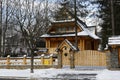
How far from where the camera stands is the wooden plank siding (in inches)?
1306

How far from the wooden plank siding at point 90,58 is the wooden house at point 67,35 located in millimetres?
15943

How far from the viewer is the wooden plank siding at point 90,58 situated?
3318 centimetres

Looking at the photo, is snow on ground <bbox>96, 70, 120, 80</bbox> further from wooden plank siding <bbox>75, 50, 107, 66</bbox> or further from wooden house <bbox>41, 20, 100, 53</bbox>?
wooden house <bbox>41, 20, 100, 53</bbox>

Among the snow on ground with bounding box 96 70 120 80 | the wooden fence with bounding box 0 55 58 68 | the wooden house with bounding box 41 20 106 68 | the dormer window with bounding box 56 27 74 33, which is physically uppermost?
the dormer window with bounding box 56 27 74 33

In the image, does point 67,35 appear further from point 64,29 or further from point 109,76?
point 109,76

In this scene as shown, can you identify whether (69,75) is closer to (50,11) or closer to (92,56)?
(92,56)

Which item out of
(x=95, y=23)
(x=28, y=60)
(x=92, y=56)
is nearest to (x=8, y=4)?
(x=95, y=23)

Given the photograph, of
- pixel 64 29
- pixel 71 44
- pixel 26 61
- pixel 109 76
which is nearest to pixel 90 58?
pixel 71 44

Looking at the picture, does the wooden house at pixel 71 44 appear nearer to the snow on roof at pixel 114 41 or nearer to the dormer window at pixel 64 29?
the dormer window at pixel 64 29

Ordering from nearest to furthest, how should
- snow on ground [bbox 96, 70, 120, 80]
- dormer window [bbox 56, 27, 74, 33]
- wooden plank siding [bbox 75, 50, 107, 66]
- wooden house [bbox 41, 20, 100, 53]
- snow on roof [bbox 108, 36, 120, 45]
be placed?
snow on ground [bbox 96, 70, 120, 80], snow on roof [bbox 108, 36, 120, 45], wooden plank siding [bbox 75, 50, 107, 66], wooden house [bbox 41, 20, 100, 53], dormer window [bbox 56, 27, 74, 33]

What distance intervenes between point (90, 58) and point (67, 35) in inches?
688

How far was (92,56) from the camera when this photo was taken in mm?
33438

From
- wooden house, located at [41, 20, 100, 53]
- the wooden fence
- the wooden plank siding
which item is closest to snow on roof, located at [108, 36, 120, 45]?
the wooden plank siding

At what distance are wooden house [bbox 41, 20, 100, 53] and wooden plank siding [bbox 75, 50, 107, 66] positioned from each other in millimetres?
15943
